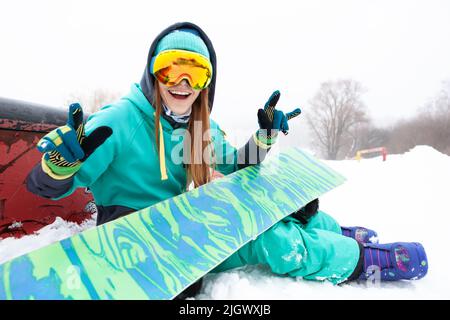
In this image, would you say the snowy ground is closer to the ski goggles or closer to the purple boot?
the purple boot

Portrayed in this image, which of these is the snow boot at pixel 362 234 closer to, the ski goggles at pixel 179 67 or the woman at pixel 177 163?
the woman at pixel 177 163

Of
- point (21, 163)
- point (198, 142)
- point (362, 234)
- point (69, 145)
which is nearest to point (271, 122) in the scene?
point (198, 142)

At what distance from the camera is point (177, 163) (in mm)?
1904

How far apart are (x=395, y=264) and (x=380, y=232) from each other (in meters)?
1.10

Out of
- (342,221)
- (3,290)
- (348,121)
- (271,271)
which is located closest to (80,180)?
(3,290)

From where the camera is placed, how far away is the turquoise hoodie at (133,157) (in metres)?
1.65

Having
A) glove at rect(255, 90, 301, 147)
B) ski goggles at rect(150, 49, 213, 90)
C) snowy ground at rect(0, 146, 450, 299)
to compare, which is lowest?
snowy ground at rect(0, 146, 450, 299)

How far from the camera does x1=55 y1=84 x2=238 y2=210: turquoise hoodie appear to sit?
1.65 m

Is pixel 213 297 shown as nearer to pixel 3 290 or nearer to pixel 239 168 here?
pixel 3 290

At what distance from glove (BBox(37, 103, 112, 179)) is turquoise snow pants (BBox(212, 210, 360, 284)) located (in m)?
0.88

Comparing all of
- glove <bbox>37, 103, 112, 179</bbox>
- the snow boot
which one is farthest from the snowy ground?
glove <bbox>37, 103, 112, 179</bbox>

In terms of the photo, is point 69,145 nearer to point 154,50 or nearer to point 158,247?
point 158,247
